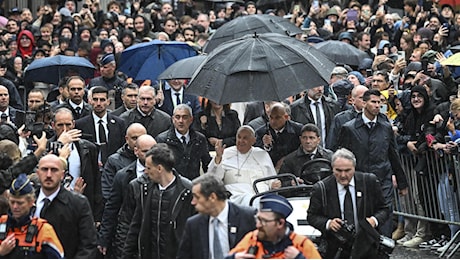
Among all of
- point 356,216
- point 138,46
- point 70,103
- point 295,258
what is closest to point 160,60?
point 138,46

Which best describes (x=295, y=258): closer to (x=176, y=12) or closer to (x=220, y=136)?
(x=220, y=136)

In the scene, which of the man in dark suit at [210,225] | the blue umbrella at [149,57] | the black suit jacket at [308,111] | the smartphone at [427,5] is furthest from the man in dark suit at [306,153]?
the smartphone at [427,5]

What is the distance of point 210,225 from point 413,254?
5982mm

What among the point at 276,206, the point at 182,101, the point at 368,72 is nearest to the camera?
the point at 276,206

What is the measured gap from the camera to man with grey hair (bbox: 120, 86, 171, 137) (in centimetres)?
1581

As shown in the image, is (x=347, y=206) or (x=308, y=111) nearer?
(x=347, y=206)

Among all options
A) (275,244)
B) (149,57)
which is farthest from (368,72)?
(275,244)

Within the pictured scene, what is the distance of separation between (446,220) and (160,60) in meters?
5.81

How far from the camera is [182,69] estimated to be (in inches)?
714

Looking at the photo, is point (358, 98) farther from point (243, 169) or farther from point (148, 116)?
point (148, 116)

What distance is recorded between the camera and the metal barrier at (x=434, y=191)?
15.7 metres

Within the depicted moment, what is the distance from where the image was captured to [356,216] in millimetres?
12023

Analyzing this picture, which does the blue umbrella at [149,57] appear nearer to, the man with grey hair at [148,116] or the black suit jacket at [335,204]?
the man with grey hair at [148,116]

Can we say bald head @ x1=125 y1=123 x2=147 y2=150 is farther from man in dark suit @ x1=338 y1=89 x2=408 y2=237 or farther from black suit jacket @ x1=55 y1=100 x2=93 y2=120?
black suit jacket @ x1=55 y1=100 x2=93 y2=120
